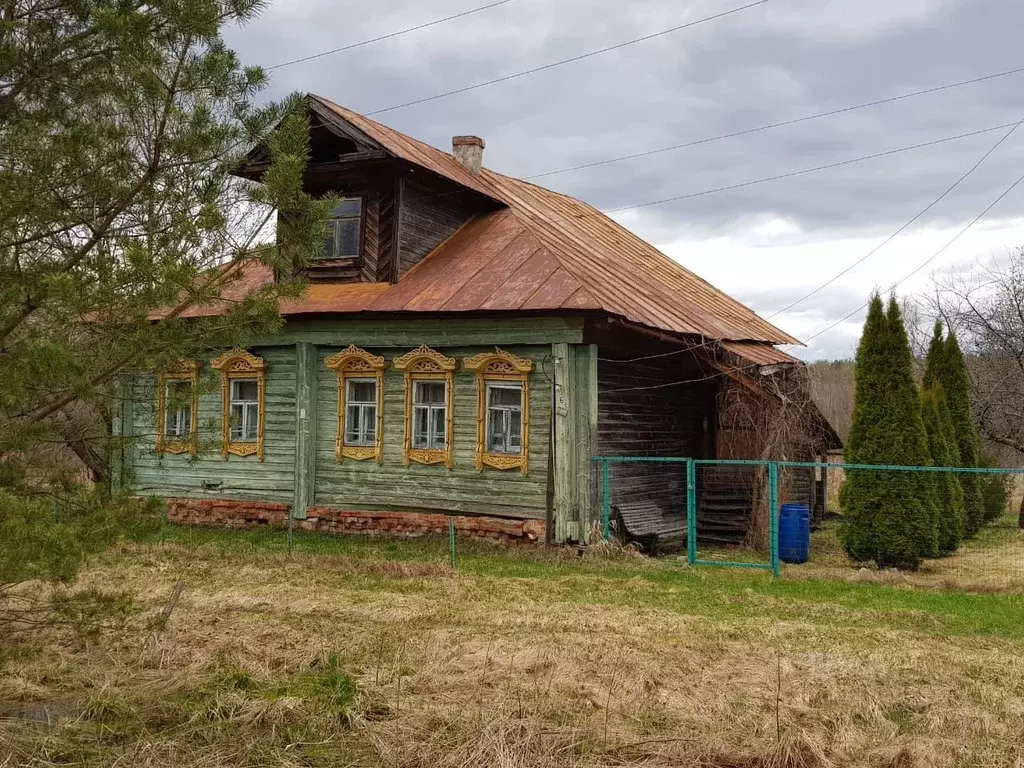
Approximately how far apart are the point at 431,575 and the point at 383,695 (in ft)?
16.5

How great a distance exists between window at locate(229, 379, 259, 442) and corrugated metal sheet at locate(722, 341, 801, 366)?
24.6ft

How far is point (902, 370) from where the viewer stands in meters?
12.6

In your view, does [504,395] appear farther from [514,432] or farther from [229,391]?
[229,391]

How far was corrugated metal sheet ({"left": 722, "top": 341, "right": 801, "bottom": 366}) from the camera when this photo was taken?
581 inches

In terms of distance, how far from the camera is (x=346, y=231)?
1514 cm

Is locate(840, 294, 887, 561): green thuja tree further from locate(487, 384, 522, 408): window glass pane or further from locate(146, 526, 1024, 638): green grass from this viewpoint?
locate(487, 384, 522, 408): window glass pane

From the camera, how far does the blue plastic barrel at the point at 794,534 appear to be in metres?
13.2

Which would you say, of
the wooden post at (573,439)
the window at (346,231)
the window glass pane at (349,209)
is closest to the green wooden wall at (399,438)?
the wooden post at (573,439)

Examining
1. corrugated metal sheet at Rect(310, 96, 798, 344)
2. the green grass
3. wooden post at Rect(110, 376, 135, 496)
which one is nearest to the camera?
wooden post at Rect(110, 376, 135, 496)

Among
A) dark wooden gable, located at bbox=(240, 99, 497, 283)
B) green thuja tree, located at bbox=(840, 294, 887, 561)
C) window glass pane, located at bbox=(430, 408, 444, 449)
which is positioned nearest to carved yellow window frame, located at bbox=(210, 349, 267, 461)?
dark wooden gable, located at bbox=(240, 99, 497, 283)

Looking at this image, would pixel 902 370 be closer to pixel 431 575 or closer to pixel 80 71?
pixel 431 575

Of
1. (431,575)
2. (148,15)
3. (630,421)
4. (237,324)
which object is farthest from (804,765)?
(630,421)

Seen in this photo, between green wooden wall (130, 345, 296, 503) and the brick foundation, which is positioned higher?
green wooden wall (130, 345, 296, 503)

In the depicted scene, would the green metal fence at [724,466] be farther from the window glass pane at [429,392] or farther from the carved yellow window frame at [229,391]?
the carved yellow window frame at [229,391]
